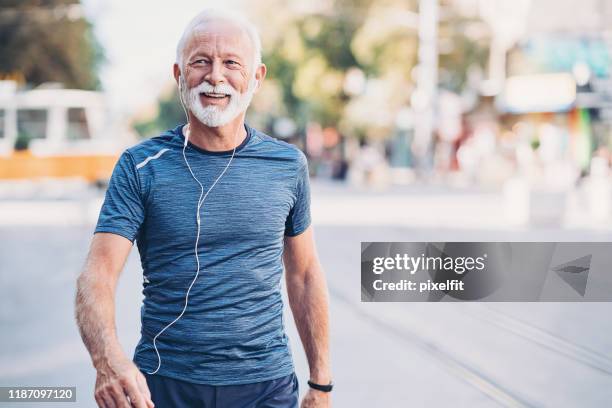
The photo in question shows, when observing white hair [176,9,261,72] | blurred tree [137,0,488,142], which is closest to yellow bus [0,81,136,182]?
blurred tree [137,0,488,142]

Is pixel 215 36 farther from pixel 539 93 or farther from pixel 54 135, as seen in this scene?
pixel 539 93

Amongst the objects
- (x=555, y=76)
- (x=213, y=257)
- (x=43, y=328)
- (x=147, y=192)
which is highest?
(x=555, y=76)

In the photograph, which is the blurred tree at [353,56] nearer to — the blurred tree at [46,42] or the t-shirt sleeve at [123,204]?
the blurred tree at [46,42]

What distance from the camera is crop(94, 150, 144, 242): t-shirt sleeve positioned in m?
2.09

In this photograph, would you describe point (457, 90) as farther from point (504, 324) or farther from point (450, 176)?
point (504, 324)

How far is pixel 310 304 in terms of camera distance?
8.04ft

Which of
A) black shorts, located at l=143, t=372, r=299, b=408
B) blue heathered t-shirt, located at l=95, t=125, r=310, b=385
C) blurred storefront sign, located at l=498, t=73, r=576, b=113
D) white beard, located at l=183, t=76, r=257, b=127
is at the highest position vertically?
blurred storefront sign, located at l=498, t=73, r=576, b=113

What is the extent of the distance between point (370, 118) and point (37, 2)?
1148 centimetres

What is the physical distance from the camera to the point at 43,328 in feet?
21.9

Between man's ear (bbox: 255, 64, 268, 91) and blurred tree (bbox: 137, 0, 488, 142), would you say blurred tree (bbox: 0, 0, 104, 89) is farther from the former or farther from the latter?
man's ear (bbox: 255, 64, 268, 91)

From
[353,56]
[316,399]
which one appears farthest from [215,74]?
[353,56]

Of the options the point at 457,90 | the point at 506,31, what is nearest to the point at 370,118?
the point at 457,90

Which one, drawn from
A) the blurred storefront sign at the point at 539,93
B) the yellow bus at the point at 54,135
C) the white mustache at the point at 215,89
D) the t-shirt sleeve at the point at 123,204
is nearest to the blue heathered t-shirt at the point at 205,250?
the t-shirt sleeve at the point at 123,204

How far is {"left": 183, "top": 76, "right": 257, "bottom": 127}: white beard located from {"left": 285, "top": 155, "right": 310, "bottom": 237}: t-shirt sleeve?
205mm
